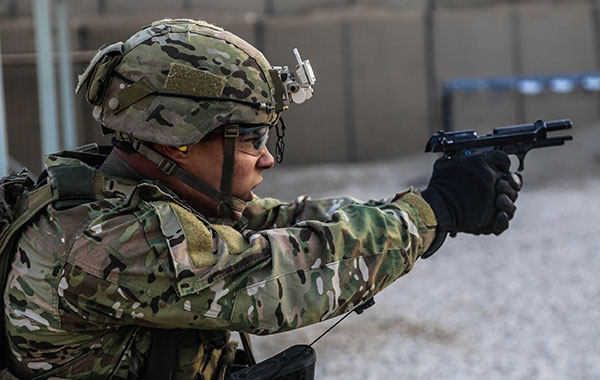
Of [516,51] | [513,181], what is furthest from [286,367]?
[516,51]

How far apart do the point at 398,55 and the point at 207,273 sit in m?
11.7

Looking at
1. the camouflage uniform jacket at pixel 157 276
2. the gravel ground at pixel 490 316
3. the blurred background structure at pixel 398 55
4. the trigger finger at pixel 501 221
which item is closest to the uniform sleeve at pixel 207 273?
the camouflage uniform jacket at pixel 157 276

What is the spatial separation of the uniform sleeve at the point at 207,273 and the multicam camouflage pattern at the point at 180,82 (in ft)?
0.67

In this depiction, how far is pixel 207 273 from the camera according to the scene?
1.34 m

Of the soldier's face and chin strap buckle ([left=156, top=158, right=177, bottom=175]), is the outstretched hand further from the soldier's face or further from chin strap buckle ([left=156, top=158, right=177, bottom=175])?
chin strap buckle ([left=156, top=158, right=177, bottom=175])

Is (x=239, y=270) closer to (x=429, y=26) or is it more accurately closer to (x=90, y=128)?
(x=90, y=128)

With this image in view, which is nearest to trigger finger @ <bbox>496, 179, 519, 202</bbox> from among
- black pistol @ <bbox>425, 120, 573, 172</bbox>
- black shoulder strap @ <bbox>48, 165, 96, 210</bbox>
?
black pistol @ <bbox>425, 120, 573, 172</bbox>

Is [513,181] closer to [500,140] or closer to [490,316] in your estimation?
[500,140]

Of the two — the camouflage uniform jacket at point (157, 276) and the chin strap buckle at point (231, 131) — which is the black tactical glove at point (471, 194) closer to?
the camouflage uniform jacket at point (157, 276)

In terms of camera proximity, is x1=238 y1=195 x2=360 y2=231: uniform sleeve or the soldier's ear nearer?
the soldier's ear

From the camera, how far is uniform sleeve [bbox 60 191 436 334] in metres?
1.34

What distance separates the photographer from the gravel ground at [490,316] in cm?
352

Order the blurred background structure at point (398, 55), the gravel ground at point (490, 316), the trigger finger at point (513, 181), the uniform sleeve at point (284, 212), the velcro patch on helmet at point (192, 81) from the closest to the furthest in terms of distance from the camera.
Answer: the velcro patch on helmet at point (192, 81)
the trigger finger at point (513, 181)
the uniform sleeve at point (284, 212)
the gravel ground at point (490, 316)
the blurred background structure at point (398, 55)

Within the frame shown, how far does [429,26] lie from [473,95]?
148cm
